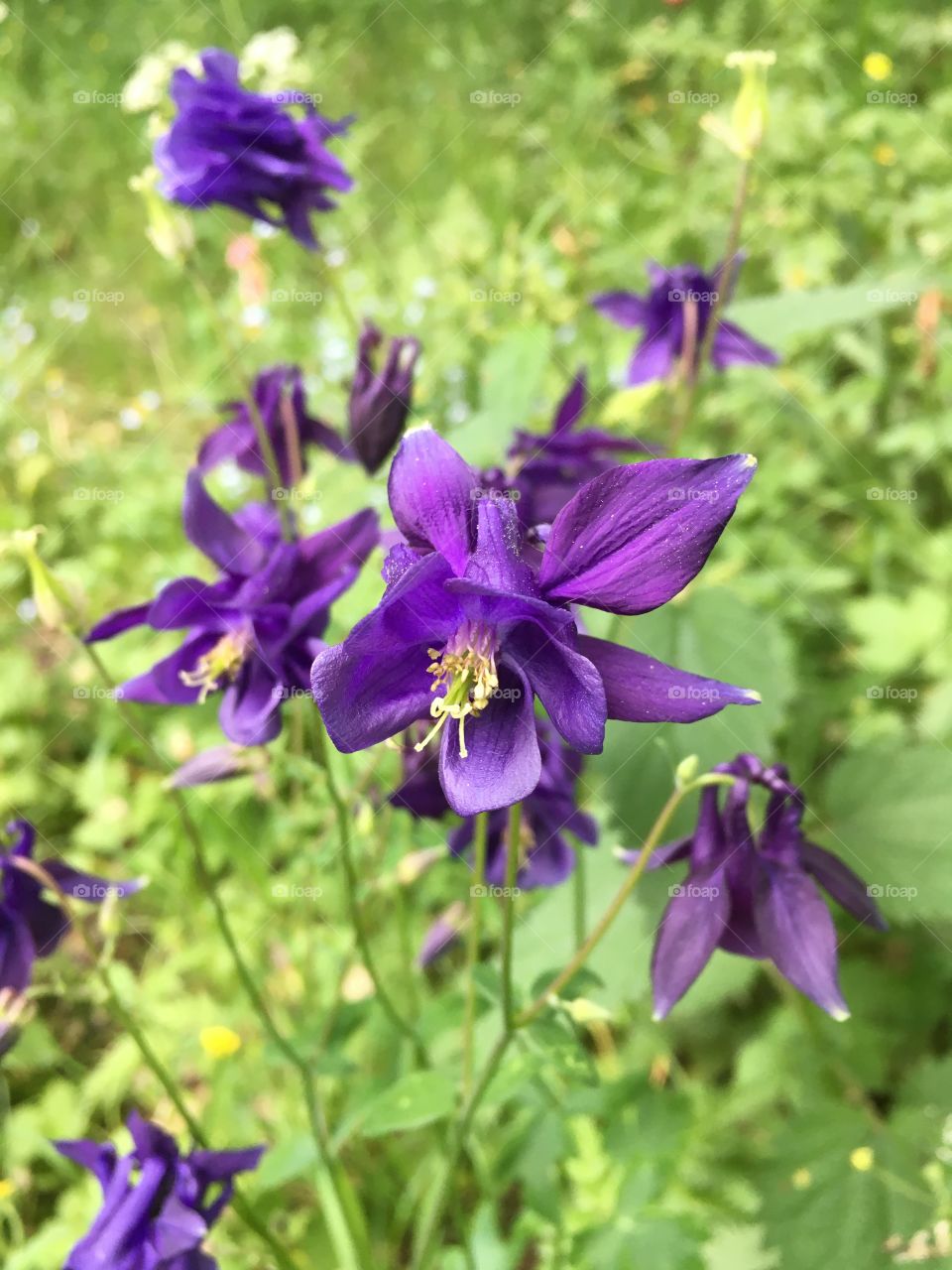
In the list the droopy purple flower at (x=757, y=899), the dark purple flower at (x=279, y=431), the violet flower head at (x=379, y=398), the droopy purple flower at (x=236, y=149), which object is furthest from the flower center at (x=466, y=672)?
the droopy purple flower at (x=236, y=149)

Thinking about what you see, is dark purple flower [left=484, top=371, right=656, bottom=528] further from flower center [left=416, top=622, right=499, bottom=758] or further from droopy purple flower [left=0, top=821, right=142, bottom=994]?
droopy purple flower [left=0, top=821, right=142, bottom=994]

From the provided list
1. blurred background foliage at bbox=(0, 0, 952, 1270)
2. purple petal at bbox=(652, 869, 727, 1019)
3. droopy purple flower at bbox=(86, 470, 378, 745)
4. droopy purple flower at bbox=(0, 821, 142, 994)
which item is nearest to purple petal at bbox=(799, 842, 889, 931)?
purple petal at bbox=(652, 869, 727, 1019)

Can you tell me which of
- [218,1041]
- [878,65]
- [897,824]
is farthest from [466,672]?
[878,65]

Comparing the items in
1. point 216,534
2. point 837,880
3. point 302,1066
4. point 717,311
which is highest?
point 216,534

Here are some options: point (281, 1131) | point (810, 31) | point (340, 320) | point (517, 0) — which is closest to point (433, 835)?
point (281, 1131)

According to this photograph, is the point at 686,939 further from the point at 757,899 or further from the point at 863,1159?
the point at 863,1159

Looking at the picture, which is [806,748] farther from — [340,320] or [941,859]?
[340,320]
